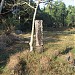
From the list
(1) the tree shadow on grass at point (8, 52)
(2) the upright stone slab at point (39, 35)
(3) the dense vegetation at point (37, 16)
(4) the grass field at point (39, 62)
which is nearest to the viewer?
(4) the grass field at point (39, 62)

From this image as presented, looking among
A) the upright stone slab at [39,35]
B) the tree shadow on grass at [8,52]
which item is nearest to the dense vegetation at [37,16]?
the upright stone slab at [39,35]

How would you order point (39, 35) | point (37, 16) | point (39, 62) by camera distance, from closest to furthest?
1. point (39, 62)
2. point (39, 35)
3. point (37, 16)

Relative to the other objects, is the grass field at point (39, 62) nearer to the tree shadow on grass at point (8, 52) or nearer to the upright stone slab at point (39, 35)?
the tree shadow on grass at point (8, 52)

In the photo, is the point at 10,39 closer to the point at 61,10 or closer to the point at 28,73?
the point at 28,73

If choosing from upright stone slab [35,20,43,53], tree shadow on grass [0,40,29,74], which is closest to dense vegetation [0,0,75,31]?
upright stone slab [35,20,43,53]

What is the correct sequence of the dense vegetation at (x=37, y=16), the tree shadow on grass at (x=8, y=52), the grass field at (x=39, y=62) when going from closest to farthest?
1. the grass field at (x=39, y=62)
2. the tree shadow on grass at (x=8, y=52)
3. the dense vegetation at (x=37, y=16)

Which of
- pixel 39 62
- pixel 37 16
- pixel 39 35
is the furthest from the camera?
pixel 37 16

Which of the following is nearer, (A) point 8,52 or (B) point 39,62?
(B) point 39,62

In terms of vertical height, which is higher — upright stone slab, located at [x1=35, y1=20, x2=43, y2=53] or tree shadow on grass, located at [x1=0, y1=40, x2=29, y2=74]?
upright stone slab, located at [x1=35, y1=20, x2=43, y2=53]

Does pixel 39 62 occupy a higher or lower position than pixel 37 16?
lower

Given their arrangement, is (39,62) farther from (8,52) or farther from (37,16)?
(37,16)

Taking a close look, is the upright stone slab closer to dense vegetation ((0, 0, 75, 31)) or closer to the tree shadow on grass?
the tree shadow on grass

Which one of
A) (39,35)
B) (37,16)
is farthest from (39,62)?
(37,16)

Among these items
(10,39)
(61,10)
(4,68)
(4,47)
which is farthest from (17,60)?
(61,10)
